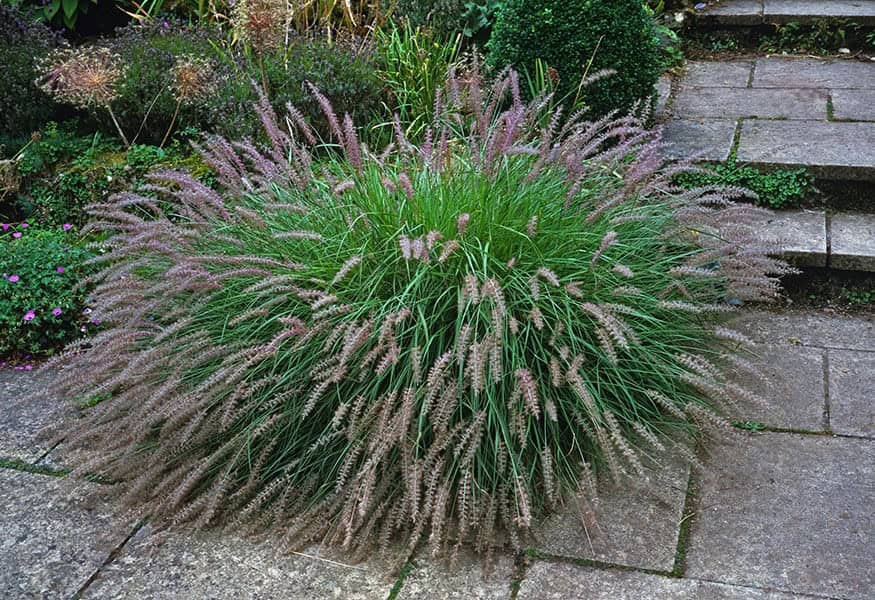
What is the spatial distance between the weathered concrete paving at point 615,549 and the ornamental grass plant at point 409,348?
10cm

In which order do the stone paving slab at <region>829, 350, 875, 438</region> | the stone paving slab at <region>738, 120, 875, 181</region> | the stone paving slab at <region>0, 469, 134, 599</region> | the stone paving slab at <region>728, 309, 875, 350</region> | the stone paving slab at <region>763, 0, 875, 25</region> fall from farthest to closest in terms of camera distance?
the stone paving slab at <region>763, 0, 875, 25</region> → the stone paving slab at <region>738, 120, 875, 181</region> → the stone paving slab at <region>728, 309, 875, 350</region> → the stone paving slab at <region>829, 350, 875, 438</region> → the stone paving slab at <region>0, 469, 134, 599</region>

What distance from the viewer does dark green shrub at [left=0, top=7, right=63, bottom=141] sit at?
5.19 m

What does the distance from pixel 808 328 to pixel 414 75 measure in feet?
7.90

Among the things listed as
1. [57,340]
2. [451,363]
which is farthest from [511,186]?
[57,340]

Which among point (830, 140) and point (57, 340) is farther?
point (830, 140)

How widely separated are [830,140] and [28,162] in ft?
13.1

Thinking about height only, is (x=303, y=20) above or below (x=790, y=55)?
above

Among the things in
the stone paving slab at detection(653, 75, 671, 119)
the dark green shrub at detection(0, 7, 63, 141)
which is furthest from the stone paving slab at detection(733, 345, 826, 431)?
the dark green shrub at detection(0, 7, 63, 141)

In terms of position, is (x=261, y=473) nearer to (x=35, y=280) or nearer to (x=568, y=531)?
(x=568, y=531)

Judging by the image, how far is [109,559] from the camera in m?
2.76

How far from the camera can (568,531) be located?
9.07 ft

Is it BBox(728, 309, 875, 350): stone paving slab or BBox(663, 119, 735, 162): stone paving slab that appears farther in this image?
BBox(663, 119, 735, 162): stone paving slab

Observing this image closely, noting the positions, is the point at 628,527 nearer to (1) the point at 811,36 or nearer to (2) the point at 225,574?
(2) the point at 225,574

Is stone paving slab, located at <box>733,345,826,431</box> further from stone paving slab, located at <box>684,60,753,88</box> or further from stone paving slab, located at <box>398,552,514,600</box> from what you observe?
stone paving slab, located at <box>684,60,753,88</box>
